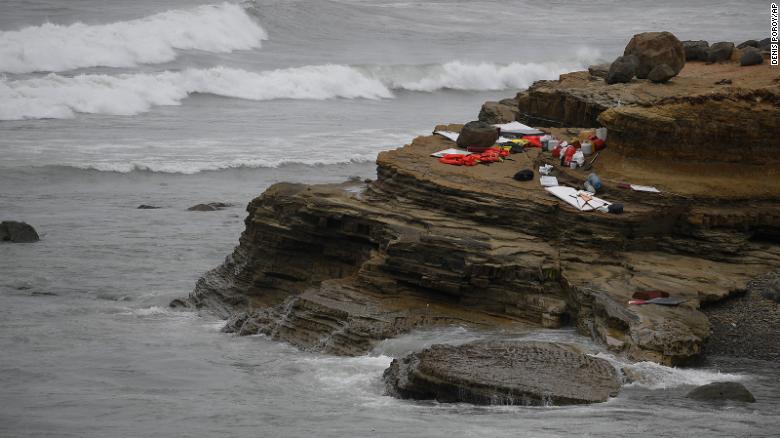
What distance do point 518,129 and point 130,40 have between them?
26584 millimetres

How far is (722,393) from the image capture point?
36.2 feet

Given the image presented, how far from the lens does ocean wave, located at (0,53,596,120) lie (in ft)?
107

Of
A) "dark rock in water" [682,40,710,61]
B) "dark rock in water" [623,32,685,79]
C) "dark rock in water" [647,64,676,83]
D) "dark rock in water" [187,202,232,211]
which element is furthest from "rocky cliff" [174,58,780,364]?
"dark rock in water" [187,202,232,211]

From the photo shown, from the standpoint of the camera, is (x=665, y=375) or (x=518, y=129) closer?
(x=665, y=375)

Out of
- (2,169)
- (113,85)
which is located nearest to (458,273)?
(2,169)

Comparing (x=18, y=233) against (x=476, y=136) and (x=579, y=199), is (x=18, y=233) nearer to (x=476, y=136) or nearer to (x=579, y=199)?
(x=476, y=136)

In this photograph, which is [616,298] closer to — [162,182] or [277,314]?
[277,314]

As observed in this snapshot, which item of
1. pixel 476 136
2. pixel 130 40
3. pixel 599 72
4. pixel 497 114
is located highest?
pixel 599 72

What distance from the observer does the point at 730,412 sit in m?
10.7

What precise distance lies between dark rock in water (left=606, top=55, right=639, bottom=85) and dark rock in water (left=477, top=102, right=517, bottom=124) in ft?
7.27

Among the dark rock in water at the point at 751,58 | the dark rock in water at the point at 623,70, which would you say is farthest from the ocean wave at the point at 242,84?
the dark rock in water at the point at 751,58

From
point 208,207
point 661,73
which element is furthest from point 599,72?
point 208,207

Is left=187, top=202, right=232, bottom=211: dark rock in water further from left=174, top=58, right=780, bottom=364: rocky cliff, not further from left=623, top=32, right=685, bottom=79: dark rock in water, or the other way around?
left=623, top=32, right=685, bottom=79: dark rock in water

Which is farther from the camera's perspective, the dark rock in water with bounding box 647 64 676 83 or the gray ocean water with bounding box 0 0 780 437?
the dark rock in water with bounding box 647 64 676 83
